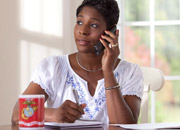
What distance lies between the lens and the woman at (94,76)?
6.88 feet

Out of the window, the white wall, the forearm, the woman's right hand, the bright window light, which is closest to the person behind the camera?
the woman's right hand

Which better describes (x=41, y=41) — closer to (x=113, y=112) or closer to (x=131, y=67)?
(x=131, y=67)

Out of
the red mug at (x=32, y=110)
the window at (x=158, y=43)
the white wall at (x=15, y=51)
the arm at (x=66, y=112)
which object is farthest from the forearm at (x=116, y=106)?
the window at (x=158, y=43)

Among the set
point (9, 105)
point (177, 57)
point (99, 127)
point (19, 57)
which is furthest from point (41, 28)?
point (99, 127)

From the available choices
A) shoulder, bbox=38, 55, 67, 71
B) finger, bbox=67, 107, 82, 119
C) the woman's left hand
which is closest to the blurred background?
shoulder, bbox=38, 55, 67, 71

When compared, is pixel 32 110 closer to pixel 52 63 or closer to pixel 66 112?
pixel 66 112

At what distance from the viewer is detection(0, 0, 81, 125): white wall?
305 cm

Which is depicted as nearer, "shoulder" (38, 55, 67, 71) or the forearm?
the forearm

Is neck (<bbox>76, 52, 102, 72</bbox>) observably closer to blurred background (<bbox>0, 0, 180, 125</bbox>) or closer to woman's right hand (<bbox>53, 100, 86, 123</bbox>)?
woman's right hand (<bbox>53, 100, 86, 123</bbox>)

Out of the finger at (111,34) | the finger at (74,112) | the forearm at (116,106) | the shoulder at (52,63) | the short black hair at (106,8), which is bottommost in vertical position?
the forearm at (116,106)

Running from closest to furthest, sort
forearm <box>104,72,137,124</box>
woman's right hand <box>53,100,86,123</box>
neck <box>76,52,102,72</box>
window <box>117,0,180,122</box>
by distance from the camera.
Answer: woman's right hand <box>53,100,86,123</box> < forearm <box>104,72,137,124</box> < neck <box>76,52,102,72</box> < window <box>117,0,180,122</box>

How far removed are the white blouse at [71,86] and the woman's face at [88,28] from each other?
0.19 m

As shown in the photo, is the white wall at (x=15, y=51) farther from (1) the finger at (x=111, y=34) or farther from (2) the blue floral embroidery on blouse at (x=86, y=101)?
(1) the finger at (x=111, y=34)

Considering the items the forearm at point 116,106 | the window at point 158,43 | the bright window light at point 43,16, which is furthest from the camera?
the window at point 158,43
